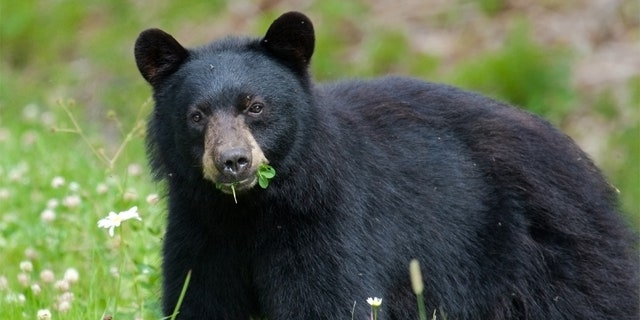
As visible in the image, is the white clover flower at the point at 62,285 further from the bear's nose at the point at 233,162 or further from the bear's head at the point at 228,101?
the bear's nose at the point at 233,162

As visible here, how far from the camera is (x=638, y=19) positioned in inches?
520

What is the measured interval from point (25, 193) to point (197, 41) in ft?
19.4

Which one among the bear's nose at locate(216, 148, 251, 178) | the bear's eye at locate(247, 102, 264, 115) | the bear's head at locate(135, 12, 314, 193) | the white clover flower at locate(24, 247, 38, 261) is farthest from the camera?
the white clover flower at locate(24, 247, 38, 261)

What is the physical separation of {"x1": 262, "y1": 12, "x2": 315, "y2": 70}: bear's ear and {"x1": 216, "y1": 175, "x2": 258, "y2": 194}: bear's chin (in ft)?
2.27

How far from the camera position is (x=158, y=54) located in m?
6.05

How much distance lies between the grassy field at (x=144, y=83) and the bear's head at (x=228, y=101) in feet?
3.79

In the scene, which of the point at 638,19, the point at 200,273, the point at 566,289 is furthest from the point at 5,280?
the point at 638,19

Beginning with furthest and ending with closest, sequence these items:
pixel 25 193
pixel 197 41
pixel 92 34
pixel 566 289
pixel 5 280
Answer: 1. pixel 92 34
2. pixel 197 41
3. pixel 25 193
4. pixel 5 280
5. pixel 566 289

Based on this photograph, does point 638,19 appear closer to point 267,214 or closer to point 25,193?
point 25,193

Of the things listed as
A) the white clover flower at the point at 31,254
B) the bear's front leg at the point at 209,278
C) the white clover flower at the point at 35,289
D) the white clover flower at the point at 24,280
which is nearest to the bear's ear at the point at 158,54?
the bear's front leg at the point at 209,278

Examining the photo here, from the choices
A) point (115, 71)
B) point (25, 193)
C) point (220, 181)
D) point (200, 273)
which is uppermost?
point (220, 181)

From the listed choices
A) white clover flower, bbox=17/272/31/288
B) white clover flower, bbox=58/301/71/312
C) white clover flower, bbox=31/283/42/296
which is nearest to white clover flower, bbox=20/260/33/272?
white clover flower, bbox=17/272/31/288

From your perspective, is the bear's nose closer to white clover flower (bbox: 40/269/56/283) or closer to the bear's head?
the bear's head

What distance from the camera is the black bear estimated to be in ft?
19.1
